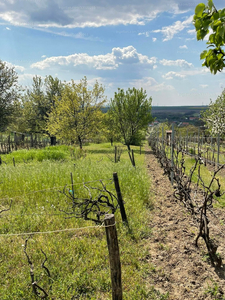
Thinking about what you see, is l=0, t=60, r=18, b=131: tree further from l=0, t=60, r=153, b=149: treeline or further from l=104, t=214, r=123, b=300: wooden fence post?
l=104, t=214, r=123, b=300: wooden fence post

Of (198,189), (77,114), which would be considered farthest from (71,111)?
(198,189)

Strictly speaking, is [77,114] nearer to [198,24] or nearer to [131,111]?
[131,111]

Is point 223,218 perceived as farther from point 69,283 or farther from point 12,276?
point 12,276

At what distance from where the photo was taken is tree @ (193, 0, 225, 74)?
1.39m

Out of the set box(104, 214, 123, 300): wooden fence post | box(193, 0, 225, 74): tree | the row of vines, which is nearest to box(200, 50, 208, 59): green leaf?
box(193, 0, 225, 74): tree

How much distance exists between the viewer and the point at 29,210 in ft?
17.1

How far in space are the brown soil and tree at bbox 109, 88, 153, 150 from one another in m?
23.1

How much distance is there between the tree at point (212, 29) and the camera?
4.56 ft

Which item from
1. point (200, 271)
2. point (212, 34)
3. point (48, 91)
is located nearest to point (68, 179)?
point (200, 271)

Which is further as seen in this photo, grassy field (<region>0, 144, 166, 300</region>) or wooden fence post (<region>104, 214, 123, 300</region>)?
grassy field (<region>0, 144, 166, 300</region>)

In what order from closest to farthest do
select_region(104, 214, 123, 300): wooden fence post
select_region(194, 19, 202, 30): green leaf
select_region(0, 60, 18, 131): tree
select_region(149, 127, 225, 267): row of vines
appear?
select_region(194, 19, 202, 30): green leaf → select_region(104, 214, 123, 300): wooden fence post → select_region(149, 127, 225, 267): row of vines → select_region(0, 60, 18, 131): tree

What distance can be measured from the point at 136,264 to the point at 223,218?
9.10ft

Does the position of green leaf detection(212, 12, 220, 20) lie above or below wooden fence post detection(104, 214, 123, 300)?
above

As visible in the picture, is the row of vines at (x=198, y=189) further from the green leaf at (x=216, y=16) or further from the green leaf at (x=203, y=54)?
the green leaf at (x=216, y=16)
